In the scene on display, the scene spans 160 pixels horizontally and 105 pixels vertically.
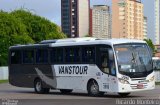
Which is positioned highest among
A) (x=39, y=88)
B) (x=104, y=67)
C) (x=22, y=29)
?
(x=22, y=29)

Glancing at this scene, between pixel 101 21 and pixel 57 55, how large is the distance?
149638mm

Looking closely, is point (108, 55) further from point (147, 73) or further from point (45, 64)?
point (45, 64)

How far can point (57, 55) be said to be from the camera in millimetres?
28109

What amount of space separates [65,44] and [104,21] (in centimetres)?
15425

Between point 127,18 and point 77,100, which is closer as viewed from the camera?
point 77,100

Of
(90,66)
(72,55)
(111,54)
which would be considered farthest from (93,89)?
(72,55)

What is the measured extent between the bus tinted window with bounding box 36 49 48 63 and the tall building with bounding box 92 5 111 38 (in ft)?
457

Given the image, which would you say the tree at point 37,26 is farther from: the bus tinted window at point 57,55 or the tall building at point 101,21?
the tall building at point 101,21

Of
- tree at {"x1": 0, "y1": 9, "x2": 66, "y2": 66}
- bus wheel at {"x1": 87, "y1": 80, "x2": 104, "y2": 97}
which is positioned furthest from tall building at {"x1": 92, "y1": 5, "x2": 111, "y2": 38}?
bus wheel at {"x1": 87, "y1": 80, "x2": 104, "y2": 97}

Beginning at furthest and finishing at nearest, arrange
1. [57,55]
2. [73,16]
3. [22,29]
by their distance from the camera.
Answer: [73,16] → [22,29] → [57,55]

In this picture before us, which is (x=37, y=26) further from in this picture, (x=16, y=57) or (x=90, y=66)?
(x=90, y=66)

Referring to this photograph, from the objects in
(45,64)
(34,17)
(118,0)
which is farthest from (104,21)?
(45,64)

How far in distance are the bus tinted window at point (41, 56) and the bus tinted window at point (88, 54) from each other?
3.53 m

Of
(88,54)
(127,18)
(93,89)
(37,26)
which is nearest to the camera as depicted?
(93,89)
